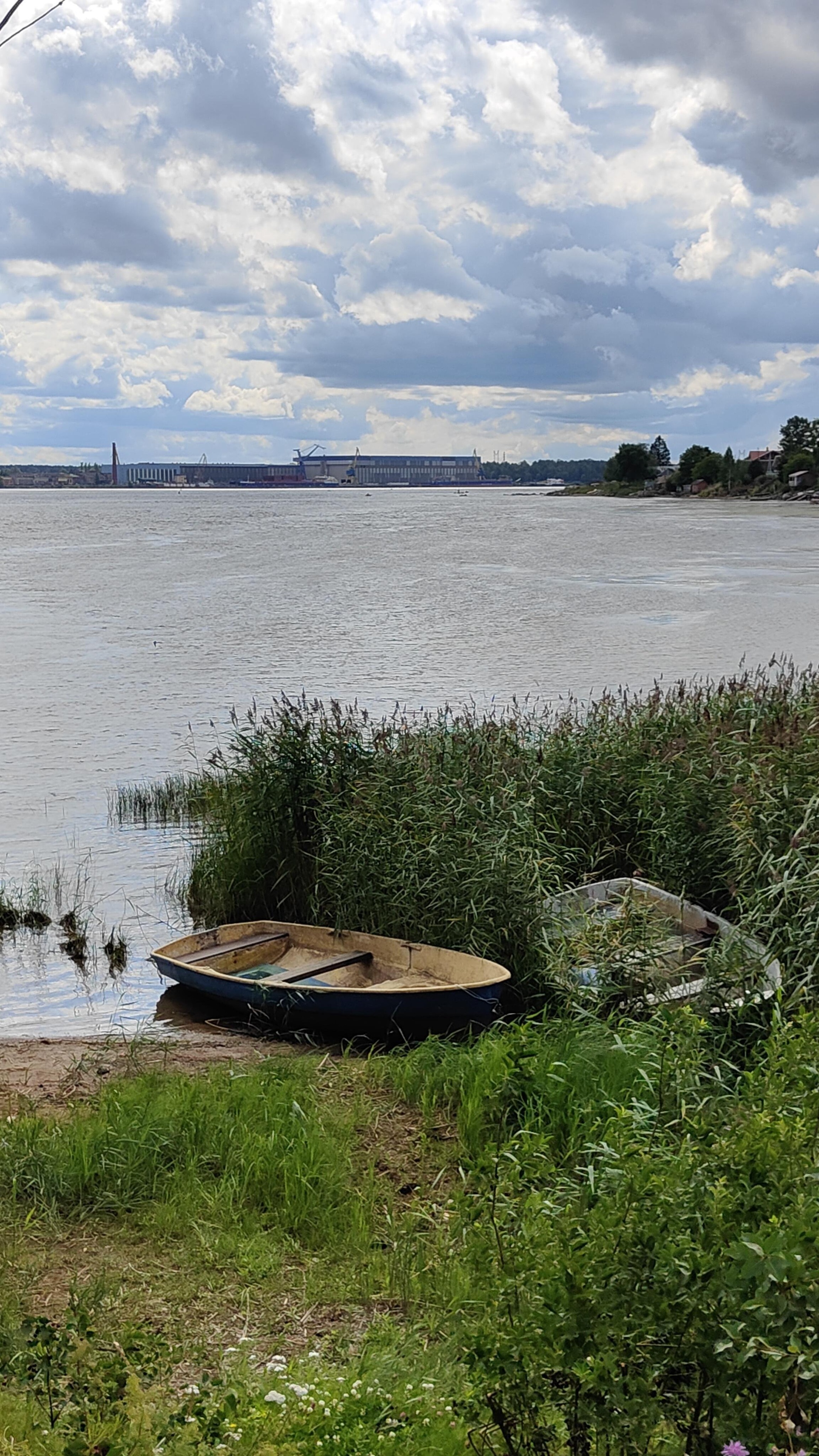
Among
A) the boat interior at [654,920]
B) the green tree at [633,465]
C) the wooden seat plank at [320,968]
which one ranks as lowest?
the wooden seat plank at [320,968]

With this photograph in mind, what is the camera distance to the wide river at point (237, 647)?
1559 cm

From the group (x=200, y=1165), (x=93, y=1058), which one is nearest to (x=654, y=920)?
(x=200, y=1165)

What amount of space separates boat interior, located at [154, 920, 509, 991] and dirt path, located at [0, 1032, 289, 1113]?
568 millimetres

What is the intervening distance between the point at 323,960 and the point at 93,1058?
94.6 inches

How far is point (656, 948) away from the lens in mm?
9070

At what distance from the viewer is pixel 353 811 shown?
1189cm

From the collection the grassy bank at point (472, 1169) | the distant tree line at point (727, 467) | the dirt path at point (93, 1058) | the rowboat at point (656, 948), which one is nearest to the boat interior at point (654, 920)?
the rowboat at point (656, 948)

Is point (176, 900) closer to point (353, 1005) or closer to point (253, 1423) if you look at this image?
point (353, 1005)

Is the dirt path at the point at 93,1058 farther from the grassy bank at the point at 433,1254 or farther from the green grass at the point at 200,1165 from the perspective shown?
the green grass at the point at 200,1165

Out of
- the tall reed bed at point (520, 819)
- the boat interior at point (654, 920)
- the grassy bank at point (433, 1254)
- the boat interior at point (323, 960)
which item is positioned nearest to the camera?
the grassy bank at point (433, 1254)

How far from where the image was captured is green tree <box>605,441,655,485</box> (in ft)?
612

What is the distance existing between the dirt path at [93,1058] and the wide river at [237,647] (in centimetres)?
118

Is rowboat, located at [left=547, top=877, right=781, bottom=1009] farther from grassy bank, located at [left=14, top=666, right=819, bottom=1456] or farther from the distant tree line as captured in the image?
the distant tree line

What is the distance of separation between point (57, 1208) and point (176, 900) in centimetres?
897
